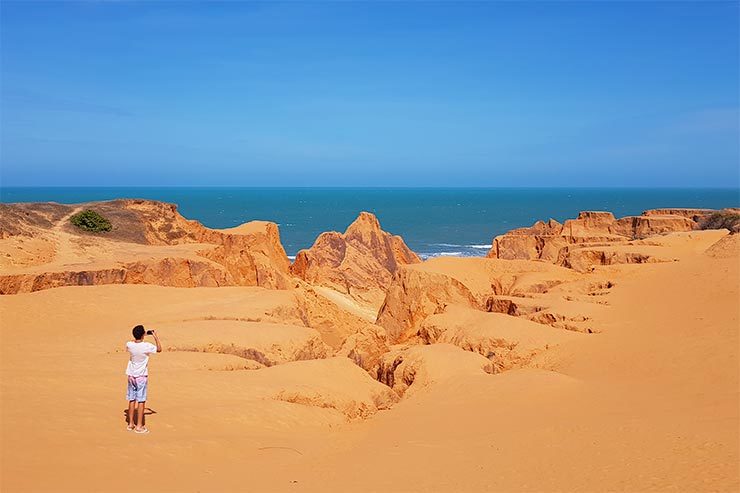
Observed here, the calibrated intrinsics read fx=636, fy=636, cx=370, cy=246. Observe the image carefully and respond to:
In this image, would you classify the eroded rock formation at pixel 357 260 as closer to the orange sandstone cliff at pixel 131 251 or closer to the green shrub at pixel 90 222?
the orange sandstone cliff at pixel 131 251

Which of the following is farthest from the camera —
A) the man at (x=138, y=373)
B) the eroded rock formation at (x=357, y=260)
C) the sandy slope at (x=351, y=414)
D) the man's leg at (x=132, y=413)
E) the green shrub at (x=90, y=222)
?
the eroded rock formation at (x=357, y=260)

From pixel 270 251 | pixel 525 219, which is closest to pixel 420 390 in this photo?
pixel 270 251

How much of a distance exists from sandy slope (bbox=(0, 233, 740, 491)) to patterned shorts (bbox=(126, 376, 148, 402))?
0.61 meters

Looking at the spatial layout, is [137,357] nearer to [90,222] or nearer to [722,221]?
[90,222]

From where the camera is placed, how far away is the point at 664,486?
9102 millimetres

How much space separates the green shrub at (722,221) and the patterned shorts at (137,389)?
4064cm

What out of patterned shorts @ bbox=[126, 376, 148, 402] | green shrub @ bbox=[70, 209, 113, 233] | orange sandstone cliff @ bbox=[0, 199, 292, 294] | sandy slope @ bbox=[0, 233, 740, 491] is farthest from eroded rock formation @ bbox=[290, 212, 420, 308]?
patterned shorts @ bbox=[126, 376, 148, 402]

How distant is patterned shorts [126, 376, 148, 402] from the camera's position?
10438 millimetres

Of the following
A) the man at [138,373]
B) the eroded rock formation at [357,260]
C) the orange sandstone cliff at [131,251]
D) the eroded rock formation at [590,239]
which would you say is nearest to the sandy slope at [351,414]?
the man at [138,373]

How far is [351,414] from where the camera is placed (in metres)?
14.5

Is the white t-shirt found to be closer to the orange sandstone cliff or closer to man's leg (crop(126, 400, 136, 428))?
man's leg (crop(126, 400, 136, 428))

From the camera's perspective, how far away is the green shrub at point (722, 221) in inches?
1682

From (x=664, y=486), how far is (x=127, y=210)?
33.4 metres

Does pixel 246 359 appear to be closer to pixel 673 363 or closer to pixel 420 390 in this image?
pixel 420 390
